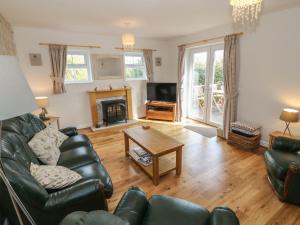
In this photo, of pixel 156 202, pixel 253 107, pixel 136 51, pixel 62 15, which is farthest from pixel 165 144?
pixel 136 51

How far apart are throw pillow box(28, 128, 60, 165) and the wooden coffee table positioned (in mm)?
1087

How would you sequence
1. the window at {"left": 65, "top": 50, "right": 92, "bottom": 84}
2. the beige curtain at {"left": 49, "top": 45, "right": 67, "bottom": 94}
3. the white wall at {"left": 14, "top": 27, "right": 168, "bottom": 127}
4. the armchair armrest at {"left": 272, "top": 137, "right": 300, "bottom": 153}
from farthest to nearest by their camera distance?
the window at {"left": 65, "top": 50, "right": 92, "bottom": 84}, the beige curtain at {"left": 49, "top": 45, "right": 67, "bottom": 94}, the white wall at {"left": 14, "top": 27, "right": 168, "bottom": 127}, the armchair armrest at {"left": 272, "top": 137, "right": 300, "bottom": 153}

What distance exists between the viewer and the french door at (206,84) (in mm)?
4211

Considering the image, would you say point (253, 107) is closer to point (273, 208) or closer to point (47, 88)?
point (273, 208)

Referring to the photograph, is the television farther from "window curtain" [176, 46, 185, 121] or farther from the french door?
the french door

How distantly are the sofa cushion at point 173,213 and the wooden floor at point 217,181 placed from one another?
2.46 feet

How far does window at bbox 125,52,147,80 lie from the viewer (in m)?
5.05

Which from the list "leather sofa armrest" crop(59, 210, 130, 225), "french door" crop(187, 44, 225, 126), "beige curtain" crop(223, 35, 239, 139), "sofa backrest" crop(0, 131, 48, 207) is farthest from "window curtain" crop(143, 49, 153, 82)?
"leather sofa armrest" crop(59, 210, 130, 225)

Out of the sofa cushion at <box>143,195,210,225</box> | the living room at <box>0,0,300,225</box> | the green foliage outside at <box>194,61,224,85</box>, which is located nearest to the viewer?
the sofa cushion at <box>143,195,210,225</box>

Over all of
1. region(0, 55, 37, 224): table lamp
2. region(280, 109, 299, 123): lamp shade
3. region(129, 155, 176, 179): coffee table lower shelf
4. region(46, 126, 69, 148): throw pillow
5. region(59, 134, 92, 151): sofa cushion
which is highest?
region(0, 55, 37, 224): table lamp

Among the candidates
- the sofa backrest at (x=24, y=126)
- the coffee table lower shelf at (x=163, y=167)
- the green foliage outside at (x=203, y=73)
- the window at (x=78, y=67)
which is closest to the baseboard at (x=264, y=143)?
the green foliage outside at (x=203, y=73)

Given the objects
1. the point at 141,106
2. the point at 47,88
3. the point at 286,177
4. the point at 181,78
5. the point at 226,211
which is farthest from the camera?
the point at 141,106

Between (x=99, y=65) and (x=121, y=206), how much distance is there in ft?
13.0

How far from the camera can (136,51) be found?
5.02 m
